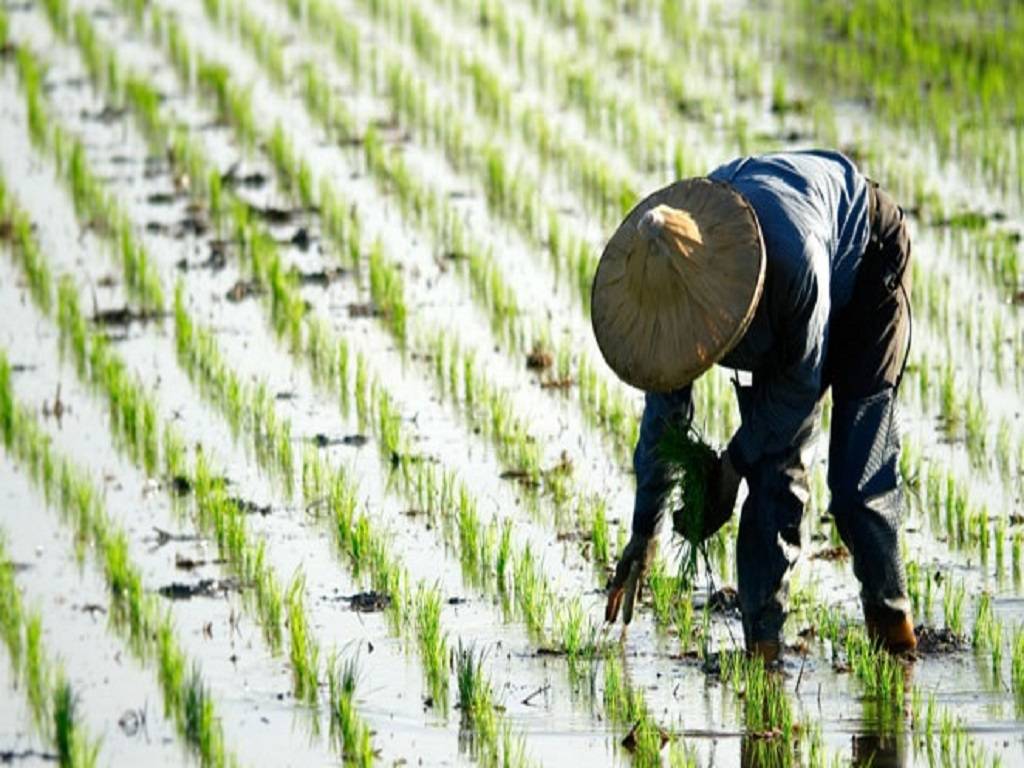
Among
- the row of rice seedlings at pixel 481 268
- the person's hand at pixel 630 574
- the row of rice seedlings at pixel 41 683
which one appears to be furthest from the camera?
the row of rice seedlings at pixel 481 268

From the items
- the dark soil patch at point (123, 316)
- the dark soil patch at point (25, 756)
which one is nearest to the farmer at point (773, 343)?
the dark soil patch at point (25, 756)

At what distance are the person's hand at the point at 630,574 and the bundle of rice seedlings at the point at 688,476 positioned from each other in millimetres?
80

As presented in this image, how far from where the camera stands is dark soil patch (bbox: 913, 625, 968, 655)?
4926 mm

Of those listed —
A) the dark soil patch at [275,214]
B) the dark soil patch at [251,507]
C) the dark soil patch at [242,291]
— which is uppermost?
the dark soil patch at [275,214]

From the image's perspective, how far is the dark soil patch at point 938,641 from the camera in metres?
4.93

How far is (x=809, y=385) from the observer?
432 centimetres

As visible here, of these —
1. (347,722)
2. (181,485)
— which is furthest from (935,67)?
(347,722)

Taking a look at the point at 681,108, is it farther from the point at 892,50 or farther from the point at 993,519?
the point at 993,519

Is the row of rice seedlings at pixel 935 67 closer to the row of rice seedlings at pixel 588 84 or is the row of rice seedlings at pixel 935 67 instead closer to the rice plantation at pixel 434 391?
the rice plantation at pixel 434 391

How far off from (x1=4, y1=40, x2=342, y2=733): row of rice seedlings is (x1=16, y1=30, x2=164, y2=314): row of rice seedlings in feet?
0.77

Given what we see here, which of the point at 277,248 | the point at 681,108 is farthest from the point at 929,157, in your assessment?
the point at 277,248

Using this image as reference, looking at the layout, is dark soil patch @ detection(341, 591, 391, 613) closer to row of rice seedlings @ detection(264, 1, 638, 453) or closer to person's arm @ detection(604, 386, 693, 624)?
person's arm @ detection(604, 386, 693, 624)

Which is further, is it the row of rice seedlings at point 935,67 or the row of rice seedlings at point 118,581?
the row of rice seedlings at point 935,67

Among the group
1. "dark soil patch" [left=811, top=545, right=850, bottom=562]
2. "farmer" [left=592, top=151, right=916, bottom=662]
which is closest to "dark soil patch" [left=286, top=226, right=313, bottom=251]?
"dark soil patch" [left=811, top=545, right=850, bottom=562]
